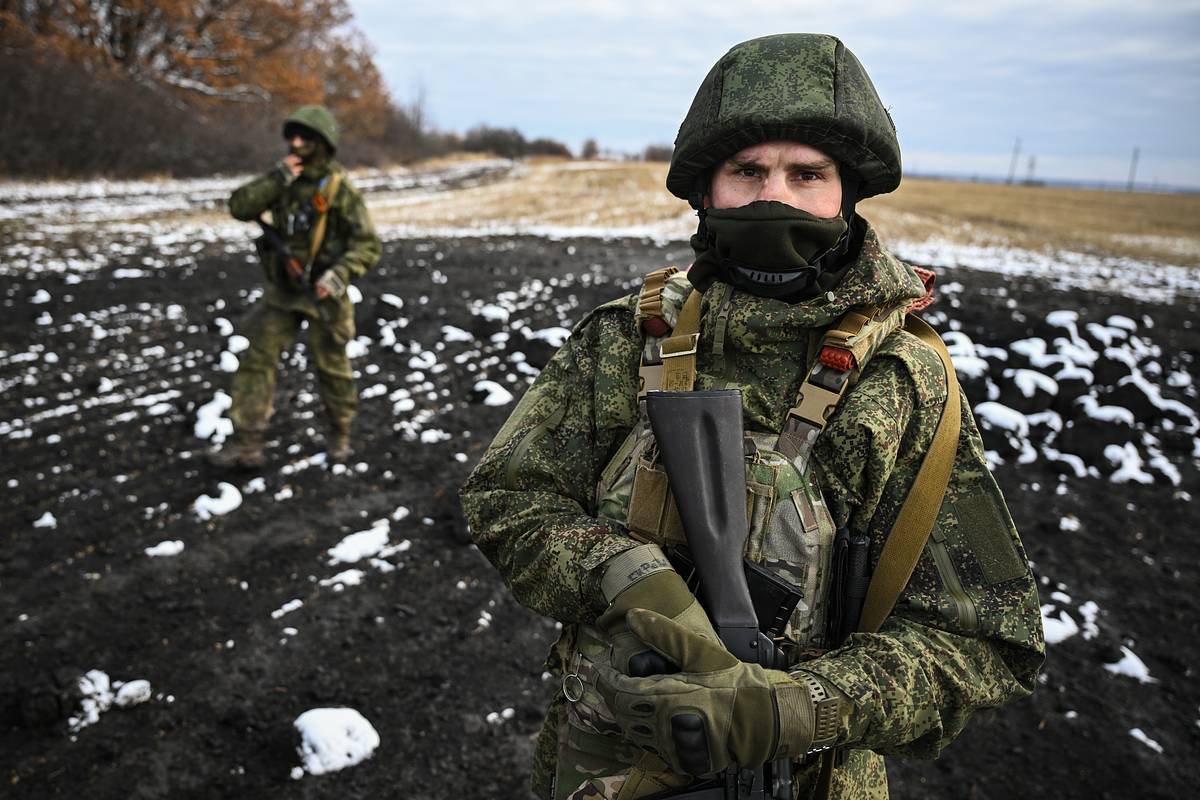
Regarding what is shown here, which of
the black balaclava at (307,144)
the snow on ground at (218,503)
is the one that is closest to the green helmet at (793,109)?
the snow on ground at (218,503)

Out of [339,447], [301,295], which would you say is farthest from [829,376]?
[339,447]

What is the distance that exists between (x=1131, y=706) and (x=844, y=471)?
10.4 ft

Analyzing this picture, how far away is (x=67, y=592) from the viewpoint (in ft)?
12.7

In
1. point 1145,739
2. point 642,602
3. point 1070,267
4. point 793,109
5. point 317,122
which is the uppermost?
point 317,122

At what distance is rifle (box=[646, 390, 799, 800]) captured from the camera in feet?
4.86

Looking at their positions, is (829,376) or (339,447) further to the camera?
(339,447)

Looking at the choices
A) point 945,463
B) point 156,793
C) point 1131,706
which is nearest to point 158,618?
point 156,793

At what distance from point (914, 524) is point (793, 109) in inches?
33.5

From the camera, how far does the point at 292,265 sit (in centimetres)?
538

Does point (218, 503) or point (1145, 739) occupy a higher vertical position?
point (218, 503)

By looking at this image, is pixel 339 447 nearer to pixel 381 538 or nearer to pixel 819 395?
pixel 381 538

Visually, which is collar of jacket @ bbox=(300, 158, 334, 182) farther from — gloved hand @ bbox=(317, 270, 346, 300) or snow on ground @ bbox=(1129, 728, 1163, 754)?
snow on ground @ bbox=(1129, 728, 1163, 754)

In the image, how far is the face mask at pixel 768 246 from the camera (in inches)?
62.6

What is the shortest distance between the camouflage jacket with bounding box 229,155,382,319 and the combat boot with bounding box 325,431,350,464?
0.87 meters
